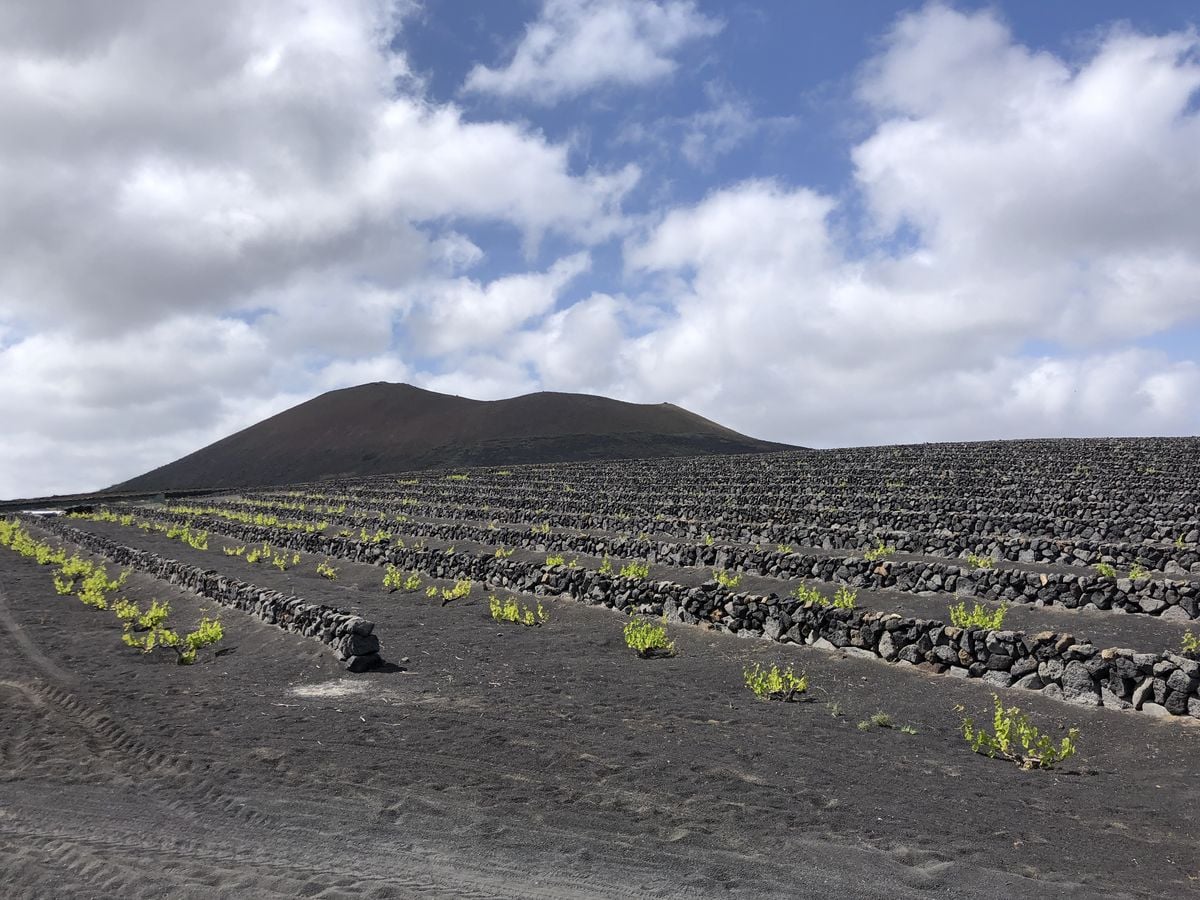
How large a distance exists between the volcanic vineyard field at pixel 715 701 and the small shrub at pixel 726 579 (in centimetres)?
19

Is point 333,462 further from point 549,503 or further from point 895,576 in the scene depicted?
point 895,576

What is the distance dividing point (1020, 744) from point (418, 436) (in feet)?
383

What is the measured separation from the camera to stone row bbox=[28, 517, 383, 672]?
14891 mm

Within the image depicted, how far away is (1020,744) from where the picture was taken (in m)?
10.3

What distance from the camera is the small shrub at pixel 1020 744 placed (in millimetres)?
9438

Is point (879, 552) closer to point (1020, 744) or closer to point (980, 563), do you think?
point (980, 563)

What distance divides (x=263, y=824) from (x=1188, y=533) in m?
23.0

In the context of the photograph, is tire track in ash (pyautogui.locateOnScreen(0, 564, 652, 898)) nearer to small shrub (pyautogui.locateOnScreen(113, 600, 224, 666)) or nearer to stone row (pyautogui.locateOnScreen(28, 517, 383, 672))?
stone row (pyautogui.locateOnScreen(28, 517, 383, 672))

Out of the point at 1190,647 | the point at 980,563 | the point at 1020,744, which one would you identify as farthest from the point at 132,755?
the point at 980,563

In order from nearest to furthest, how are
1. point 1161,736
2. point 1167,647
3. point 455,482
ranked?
1. point 1161,736
2. point 1167,647
3. point 455,482

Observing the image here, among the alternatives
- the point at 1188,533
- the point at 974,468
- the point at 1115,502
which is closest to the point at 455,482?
the point at 974,468

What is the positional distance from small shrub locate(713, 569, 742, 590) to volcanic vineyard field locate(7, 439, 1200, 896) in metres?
0.19

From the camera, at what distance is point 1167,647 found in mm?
13398

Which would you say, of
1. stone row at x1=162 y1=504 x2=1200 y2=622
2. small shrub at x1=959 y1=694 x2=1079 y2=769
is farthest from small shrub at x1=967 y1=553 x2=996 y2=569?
small shrub at x1=959 y1=694 x2=1079 y2=769
